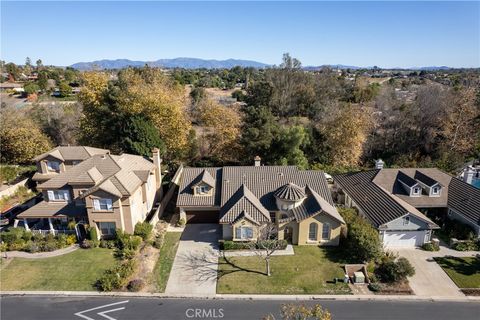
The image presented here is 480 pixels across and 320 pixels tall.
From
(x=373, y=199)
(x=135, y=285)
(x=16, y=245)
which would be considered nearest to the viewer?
(x=135, y=285)

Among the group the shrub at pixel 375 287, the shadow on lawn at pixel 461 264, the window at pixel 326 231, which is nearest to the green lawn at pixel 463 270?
the shadow on lawn at pixel 461 264

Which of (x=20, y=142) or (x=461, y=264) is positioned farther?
(x=20, y=142)

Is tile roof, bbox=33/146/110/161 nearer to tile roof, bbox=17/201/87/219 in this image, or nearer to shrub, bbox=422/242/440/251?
tile roof, bbox=17/201/87/219

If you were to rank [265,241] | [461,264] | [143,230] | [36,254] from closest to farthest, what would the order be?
[461,264], [265,241], [36,254], [143,230]

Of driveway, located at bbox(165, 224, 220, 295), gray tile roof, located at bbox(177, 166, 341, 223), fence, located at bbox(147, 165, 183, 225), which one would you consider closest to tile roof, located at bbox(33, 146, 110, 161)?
fence, located at bbox(147, 165, 183, 225)

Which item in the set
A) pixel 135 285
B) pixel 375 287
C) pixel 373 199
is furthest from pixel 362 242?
pixel 135 285

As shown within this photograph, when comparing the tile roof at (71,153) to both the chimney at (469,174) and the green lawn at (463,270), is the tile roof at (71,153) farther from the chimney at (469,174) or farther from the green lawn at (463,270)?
the chimney at (469,174)

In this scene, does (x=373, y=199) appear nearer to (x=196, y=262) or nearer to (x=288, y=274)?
(x=288, y=274)
